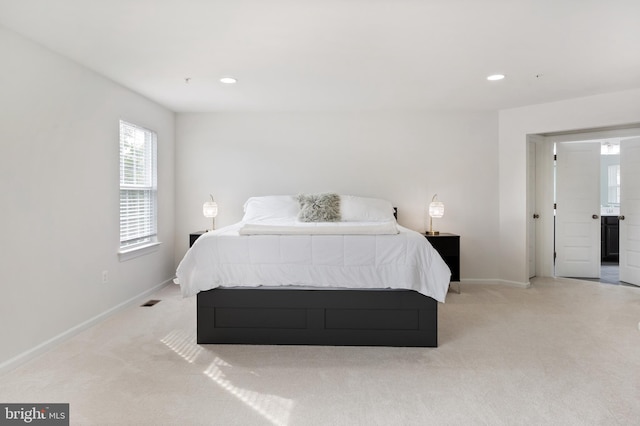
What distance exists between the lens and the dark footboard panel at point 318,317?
2.69 meters

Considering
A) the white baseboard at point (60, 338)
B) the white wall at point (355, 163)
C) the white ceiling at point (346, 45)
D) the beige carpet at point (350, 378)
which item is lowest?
the beige carpet at point (350, 378)

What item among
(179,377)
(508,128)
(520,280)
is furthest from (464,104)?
(179,377)

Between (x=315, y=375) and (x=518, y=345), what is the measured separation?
5.33ft

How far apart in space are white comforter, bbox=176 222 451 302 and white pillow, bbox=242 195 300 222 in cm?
152

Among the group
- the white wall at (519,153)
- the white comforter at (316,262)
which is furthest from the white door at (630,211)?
the white comforter at (316,262)

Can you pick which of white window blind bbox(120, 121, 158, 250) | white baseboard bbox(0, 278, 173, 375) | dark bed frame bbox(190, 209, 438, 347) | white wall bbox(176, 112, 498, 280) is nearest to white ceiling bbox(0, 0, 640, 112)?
white window blind bbox(120, 121, 158, 250)

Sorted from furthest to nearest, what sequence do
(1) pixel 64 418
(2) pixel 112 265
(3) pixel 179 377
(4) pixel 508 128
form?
(4) pixel 508 128
(2) pixel 112 265
(3) pixel 179 377
(1) pixel 64 418

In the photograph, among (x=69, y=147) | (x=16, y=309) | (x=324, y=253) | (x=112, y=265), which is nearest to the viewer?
(x=16, y=309)

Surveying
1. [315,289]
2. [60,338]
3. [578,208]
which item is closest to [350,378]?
[315,289]

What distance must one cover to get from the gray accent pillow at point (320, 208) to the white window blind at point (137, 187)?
72.3 inches

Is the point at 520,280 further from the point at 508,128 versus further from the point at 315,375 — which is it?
the point at 315,375

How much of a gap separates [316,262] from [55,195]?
6.96 ft

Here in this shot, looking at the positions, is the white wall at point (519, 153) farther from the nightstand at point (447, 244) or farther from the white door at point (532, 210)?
the nightstand at point (447, 244)

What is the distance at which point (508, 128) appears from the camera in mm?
Answer: 4680
